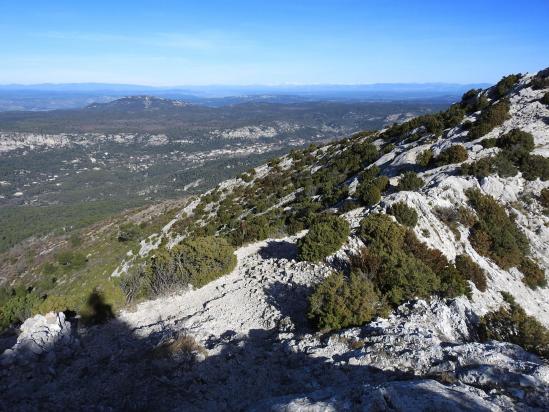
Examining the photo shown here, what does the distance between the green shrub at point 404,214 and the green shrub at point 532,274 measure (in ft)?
17.7

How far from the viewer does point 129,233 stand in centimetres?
4903

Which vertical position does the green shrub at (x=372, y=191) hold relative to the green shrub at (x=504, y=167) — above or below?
below

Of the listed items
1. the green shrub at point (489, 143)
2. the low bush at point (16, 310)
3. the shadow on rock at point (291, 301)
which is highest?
the green shrub at point (489, 143)

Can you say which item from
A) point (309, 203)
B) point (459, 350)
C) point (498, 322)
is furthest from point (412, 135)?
point (459, 350)

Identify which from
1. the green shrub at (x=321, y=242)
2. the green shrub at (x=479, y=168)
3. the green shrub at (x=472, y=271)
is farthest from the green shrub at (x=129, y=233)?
the green shrub at (x=472, y=271)

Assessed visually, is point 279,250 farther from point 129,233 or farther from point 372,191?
point 129,233

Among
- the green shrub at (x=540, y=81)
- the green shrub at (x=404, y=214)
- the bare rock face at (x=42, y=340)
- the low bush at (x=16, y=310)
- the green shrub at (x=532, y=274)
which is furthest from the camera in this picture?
the green shrub at (x=540, y=81)

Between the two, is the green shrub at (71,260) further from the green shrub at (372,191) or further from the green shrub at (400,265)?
the green shrub at (400,265)

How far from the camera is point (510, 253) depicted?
1869 centimetres

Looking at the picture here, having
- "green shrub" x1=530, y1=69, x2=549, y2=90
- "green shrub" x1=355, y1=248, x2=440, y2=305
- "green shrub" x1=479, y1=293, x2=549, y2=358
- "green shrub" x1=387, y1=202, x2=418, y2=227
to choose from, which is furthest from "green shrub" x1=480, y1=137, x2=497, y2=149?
"green shrub" x1=479, y1=293, x2=549, y2=358

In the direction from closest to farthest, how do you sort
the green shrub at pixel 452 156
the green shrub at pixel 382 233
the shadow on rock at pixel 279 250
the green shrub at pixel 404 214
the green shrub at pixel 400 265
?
the green shrub at pixel 400 265 → the green shrub at pixel 382 233 → the green shrub at pixel 404 214 → the shadow on rock at pixel 279 250 → the green shrub at pixel 452 156

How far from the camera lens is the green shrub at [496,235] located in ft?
61.2

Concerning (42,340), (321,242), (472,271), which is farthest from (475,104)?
(42,340)

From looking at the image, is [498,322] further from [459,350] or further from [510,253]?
[510,253]
